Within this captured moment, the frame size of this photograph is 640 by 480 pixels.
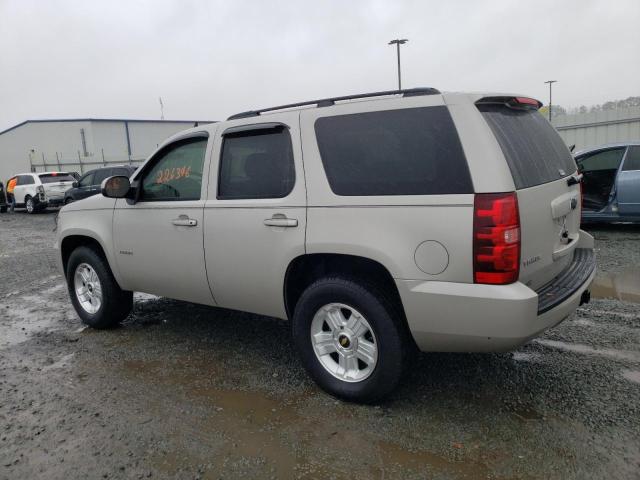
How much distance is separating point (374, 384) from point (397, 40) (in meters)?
25.0

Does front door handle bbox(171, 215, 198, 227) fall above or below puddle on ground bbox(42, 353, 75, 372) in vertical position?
above

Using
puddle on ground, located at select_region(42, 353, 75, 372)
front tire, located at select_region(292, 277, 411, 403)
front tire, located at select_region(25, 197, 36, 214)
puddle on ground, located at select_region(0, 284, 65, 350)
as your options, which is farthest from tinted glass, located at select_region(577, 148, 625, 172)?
front tire, located at select_region(25, 197, 36, 214)

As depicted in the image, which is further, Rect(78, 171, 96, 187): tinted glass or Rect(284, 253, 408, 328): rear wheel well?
Rect(78, 171, 96, 187): tinted glass

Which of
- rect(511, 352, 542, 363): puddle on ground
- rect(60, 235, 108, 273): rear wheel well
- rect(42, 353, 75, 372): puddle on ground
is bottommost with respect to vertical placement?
rect(511, 352, 542, 363): puddle on ground

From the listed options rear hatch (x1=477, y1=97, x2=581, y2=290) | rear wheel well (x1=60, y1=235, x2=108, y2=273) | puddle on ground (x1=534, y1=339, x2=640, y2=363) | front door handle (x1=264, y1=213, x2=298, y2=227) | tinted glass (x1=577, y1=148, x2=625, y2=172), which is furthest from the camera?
tinted glass (x1=577, y1=148, x2=625, y2=172)

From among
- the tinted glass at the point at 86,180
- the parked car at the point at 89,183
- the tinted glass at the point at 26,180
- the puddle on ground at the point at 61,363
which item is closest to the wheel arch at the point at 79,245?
the puddle on ground at the point at 61,363

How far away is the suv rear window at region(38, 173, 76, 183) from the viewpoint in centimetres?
2040

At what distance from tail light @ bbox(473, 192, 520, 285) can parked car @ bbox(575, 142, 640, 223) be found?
6226 mm

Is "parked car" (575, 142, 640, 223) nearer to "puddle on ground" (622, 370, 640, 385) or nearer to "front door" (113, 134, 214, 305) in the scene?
"puddle on ground" (622, 370, 640, 385)

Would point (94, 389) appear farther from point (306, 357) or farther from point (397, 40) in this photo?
point (397, 40)

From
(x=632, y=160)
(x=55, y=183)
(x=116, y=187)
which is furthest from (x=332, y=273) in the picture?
(x=55, y=183)

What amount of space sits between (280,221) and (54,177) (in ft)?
66.6

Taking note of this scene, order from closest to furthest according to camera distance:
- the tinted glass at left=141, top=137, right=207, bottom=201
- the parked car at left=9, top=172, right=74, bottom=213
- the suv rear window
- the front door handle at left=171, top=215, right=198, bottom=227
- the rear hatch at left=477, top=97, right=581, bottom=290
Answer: the rear hatch at left=477, top=97, right=581, bottom=290 → the front door handle at left=171, top=215, right=198, bottom=227 → the tinted glass at left=141, top=137, right=207, bottom=201 → the parked car at left=9, top=172, right=74, bottom=213 → the suv rear window

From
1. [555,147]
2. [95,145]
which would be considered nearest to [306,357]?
[555,147]
